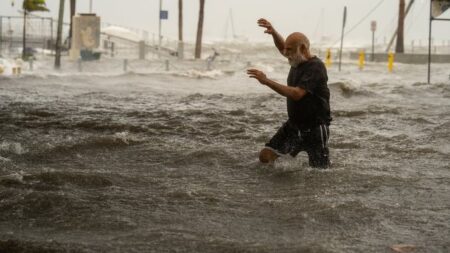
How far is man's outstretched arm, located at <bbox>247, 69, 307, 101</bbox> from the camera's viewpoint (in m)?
5.01

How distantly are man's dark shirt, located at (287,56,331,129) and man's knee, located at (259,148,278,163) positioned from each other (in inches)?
19.1

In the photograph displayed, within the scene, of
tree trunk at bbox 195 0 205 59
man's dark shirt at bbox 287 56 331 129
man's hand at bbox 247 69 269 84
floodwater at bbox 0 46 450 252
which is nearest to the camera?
floodwater at bbox 0 46 450 252

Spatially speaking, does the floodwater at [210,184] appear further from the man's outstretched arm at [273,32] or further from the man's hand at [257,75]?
the man's outstretched arm at [273,32]

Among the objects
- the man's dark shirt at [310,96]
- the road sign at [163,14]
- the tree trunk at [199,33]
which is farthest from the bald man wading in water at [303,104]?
the tree trunk at [199,33]

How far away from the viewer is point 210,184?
5.80m

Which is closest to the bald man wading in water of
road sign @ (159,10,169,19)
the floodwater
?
the floodwater

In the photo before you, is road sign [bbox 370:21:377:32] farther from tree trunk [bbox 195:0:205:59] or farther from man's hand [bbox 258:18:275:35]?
man's hand [bbox 258:18:275:35]

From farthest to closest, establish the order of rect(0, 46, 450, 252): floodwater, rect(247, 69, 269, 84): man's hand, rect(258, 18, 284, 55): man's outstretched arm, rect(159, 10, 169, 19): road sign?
1. rect(159, 10, 169, 19): road sign
2. rect(258, 18, 284, 55): man's outstretched arm
3. rect(247, 69, 269, 84): man's hand
4. rect(0, 46, 450, 252): floodwater

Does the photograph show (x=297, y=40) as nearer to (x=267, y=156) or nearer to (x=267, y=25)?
(x=267, y=25)

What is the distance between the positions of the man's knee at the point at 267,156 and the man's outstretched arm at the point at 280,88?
943 mm

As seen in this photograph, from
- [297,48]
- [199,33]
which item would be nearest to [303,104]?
[297,48]

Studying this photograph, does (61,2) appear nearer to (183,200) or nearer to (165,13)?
(165,13)

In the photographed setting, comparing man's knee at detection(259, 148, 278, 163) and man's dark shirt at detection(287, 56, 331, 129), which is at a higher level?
man's dark shirt at detection(287, 56, 331, 129)

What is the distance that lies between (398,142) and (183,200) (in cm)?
434
